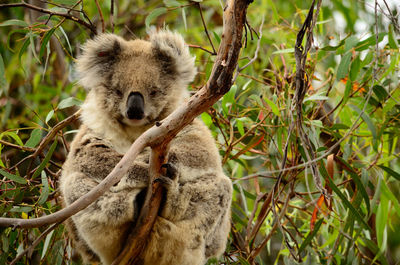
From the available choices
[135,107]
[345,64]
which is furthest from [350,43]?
[135,107]

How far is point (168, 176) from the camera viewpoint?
6.97ft

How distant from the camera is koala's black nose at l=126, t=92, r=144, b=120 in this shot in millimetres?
2352

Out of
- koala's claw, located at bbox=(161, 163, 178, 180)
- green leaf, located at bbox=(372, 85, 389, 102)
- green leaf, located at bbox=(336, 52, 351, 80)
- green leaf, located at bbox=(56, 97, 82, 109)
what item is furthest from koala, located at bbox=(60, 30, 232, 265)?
green leaf, located at bbox=(372, 85, 389, 102)

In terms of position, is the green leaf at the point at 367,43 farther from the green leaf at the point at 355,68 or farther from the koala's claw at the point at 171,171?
the koala's claw at the point at 171,171

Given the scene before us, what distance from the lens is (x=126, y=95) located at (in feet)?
8.18

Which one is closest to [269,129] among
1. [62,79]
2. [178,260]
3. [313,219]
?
[313,219]

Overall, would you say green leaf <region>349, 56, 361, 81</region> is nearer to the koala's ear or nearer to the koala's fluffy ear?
the koala's ear

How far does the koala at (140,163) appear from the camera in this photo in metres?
2.22

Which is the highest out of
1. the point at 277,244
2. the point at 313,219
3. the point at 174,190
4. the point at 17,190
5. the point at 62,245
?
the point at 174,190

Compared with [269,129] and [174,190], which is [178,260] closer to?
[174,190]

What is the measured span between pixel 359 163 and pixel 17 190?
192cm

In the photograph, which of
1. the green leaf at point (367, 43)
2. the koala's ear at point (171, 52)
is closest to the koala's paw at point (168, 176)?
the koala's ear at point (171, 52)

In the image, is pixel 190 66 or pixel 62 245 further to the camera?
pixel 62 245

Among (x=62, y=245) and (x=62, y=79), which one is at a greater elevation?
(x=62, y=79)
